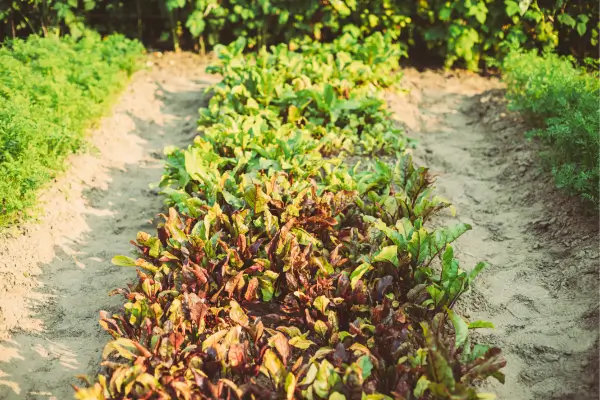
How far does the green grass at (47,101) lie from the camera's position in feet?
14.5

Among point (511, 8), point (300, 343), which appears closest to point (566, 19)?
point (511, 8)

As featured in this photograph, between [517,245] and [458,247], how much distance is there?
0.49m

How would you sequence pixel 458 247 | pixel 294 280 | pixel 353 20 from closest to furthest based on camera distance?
pixel 294 280 < pixel 458 247 < pixel 353 20

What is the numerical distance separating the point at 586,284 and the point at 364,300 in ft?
5.20

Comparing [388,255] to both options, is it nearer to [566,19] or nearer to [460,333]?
[460,333]

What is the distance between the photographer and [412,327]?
3.37m

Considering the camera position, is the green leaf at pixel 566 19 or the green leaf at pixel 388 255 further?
the green leaf at pixel 566 19

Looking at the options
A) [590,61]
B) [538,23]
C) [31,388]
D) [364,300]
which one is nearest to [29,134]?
[31,388]

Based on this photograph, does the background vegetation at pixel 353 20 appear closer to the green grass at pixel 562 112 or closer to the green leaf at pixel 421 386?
the green grass at pixel 562 112

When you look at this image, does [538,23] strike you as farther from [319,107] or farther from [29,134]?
[29,134]

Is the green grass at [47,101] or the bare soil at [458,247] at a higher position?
the green grass at [47,101]

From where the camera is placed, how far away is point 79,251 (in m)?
4.57

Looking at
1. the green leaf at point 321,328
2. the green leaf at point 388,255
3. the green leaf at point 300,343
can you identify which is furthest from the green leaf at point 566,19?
the green leaf at point 300,343

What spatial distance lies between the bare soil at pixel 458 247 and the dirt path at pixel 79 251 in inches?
0.4
